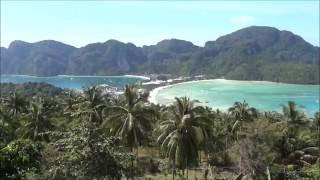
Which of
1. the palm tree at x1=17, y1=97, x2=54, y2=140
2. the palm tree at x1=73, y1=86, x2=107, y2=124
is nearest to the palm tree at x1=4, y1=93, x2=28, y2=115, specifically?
the palm tree at x1=17, y1=97, x2=54, y2=140

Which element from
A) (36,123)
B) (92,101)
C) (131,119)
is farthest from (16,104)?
(131,119)

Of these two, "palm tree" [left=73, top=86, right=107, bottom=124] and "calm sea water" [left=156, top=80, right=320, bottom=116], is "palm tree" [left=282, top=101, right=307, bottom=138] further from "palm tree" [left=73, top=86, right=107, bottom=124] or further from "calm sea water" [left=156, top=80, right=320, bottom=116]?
"calm sea water" [left=156, top=80, right=320, bottom=116]

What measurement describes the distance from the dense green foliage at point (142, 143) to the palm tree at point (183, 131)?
6 centimetres

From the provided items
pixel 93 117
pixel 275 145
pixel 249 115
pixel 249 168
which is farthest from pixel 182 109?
pixel 249 115

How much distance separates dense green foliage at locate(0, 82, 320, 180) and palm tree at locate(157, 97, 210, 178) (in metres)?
0.06

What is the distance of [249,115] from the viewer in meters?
52.2

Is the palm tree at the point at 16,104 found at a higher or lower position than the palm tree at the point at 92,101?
lower

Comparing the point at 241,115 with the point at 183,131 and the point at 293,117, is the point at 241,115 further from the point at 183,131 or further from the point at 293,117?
the point at 183,131

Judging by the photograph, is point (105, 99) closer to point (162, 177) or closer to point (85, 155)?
point (162, 177)

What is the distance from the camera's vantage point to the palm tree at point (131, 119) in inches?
1203

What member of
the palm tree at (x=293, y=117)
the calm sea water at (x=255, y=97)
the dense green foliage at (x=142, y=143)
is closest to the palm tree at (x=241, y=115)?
the dense green foliage at (x=142, y=143)

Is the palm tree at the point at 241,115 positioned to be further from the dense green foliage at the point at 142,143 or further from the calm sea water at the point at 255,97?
the calm sea water at the point at 255,97

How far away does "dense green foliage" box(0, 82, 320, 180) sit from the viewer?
18.5m

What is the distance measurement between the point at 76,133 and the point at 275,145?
28940mm
